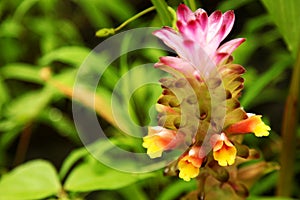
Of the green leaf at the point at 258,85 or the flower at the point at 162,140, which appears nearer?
the flower at the point at 162,140

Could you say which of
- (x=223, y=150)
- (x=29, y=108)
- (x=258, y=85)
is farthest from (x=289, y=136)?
(x=29, y=108)

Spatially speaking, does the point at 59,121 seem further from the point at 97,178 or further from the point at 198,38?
the point at 198,38

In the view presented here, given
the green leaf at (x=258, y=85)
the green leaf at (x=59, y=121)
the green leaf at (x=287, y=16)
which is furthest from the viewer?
the green leaf at (x=59, y=121)

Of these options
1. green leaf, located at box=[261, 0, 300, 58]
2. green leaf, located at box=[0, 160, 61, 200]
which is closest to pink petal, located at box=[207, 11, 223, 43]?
green leaf, located at box=[261, 0, 300, 58]

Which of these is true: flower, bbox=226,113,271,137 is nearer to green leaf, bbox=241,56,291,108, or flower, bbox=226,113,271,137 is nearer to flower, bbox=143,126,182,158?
flower, bbox=143,126,182,158

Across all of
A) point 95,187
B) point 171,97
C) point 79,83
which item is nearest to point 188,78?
point 171,97

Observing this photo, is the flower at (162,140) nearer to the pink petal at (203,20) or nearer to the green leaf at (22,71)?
the pink petal at (203,20)

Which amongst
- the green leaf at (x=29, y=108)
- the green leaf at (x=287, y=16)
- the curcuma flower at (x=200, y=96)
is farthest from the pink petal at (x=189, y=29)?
the green leaf at (x=29, y=108)

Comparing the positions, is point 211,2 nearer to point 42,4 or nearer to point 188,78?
point 42,4
